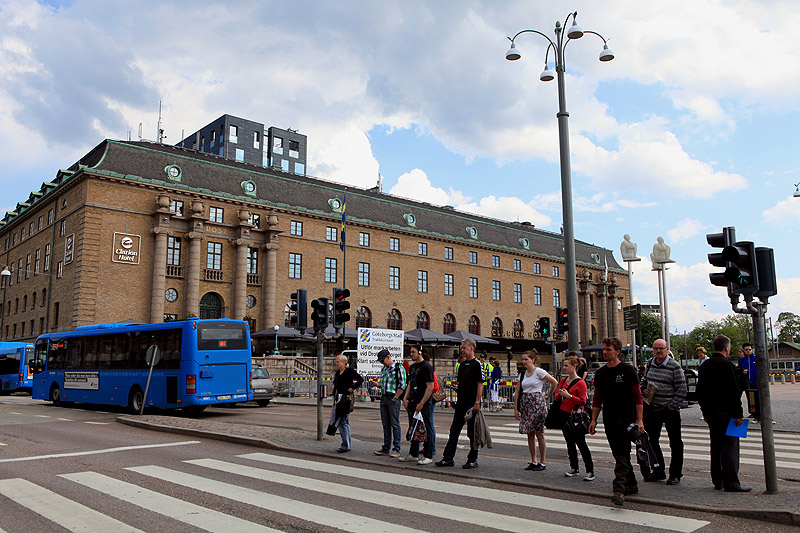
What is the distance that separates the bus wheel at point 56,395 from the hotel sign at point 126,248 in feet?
63.8

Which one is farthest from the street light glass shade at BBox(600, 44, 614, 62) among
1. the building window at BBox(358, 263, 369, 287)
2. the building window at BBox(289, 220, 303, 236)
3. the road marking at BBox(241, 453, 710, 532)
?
the building window at BBox(358, 263, 369, 287)

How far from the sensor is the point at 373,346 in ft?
82.8

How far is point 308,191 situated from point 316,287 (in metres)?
8.27

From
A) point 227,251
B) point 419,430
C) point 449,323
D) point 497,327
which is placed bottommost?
point 419,430

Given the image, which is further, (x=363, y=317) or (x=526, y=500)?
(x=363, y=317)

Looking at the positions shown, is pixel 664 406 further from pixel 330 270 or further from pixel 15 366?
pixel 330 270

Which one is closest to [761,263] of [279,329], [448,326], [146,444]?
[146,444]

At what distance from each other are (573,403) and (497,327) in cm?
5956

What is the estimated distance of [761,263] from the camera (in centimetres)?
731

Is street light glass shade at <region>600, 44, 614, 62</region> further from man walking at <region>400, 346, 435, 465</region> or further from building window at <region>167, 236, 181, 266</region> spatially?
building window at <region>167, 236, 181, 266</region>

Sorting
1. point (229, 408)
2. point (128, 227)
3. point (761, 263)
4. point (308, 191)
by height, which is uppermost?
point (308, 191)

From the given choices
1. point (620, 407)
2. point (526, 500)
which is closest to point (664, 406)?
point (620, 407)

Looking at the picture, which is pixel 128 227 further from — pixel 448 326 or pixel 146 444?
pixel 146 444

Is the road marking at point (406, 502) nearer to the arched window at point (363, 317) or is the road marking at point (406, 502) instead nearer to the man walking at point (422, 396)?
the man walking at point (422, 396)
